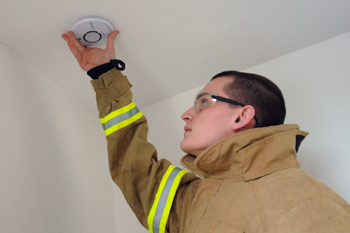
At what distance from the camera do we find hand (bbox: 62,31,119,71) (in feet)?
3.67

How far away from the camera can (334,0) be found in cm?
114

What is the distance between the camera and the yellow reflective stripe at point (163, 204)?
3.28 feet

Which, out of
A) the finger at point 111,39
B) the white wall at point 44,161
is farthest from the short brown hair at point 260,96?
the white wall at point 44,161

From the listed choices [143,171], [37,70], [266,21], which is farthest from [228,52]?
[37,70]

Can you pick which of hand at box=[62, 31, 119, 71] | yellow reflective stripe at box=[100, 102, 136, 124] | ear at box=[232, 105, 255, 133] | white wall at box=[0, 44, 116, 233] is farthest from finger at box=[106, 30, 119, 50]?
ear at box=[232, 105, 255, 133]

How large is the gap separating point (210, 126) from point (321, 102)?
0.79 m

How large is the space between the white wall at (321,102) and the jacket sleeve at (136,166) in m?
0.57

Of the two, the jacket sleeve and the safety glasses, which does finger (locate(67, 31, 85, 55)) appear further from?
the safety glasses

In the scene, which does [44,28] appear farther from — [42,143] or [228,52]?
[228,52]

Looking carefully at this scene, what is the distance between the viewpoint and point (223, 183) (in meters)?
0.88

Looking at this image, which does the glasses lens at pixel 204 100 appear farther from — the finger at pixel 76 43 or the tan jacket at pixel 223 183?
the finger at pixel 76 43

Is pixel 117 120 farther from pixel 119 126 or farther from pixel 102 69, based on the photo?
pixel 102 69

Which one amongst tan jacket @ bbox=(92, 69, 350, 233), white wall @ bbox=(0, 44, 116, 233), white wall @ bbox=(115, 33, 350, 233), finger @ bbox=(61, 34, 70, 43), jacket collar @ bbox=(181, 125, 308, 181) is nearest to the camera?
tan jacket @ bbox=(92, 69, 350, 233)

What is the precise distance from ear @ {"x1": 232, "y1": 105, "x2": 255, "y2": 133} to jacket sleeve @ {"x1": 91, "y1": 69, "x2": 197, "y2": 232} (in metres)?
0.33
